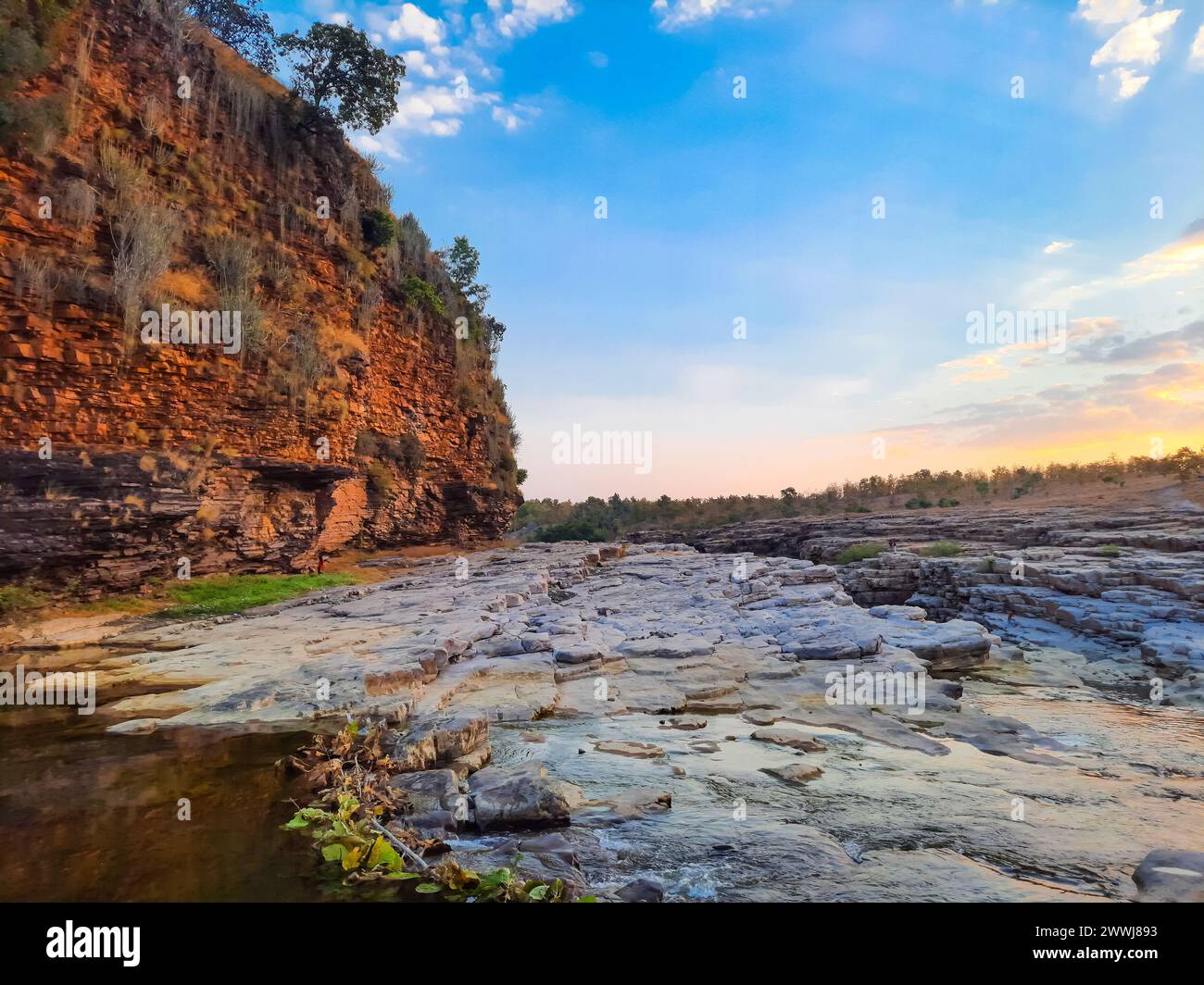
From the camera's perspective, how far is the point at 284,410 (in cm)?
1473

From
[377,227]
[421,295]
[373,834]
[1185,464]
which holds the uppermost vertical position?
[377,227]

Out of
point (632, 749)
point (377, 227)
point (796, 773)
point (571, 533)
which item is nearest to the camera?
point (796, 773)

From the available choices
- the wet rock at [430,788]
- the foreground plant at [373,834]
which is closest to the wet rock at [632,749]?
the wet rock at [430,788]

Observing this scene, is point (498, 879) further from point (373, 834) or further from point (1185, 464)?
point (1185, 464)

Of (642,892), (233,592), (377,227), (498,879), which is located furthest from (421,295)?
(642,892)

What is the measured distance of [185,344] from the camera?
12516mm

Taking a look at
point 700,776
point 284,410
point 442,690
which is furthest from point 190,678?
point 284,410

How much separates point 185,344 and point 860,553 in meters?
17.0

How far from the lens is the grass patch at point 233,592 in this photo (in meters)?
10.8

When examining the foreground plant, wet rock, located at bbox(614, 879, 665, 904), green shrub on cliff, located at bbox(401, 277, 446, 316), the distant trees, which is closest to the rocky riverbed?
wet rock, located at bbox(614, 879, 665, 904)

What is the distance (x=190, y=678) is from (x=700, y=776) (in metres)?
5.28

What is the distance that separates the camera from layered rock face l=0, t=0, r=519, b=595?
1030cm

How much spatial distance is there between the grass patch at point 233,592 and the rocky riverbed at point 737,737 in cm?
172
